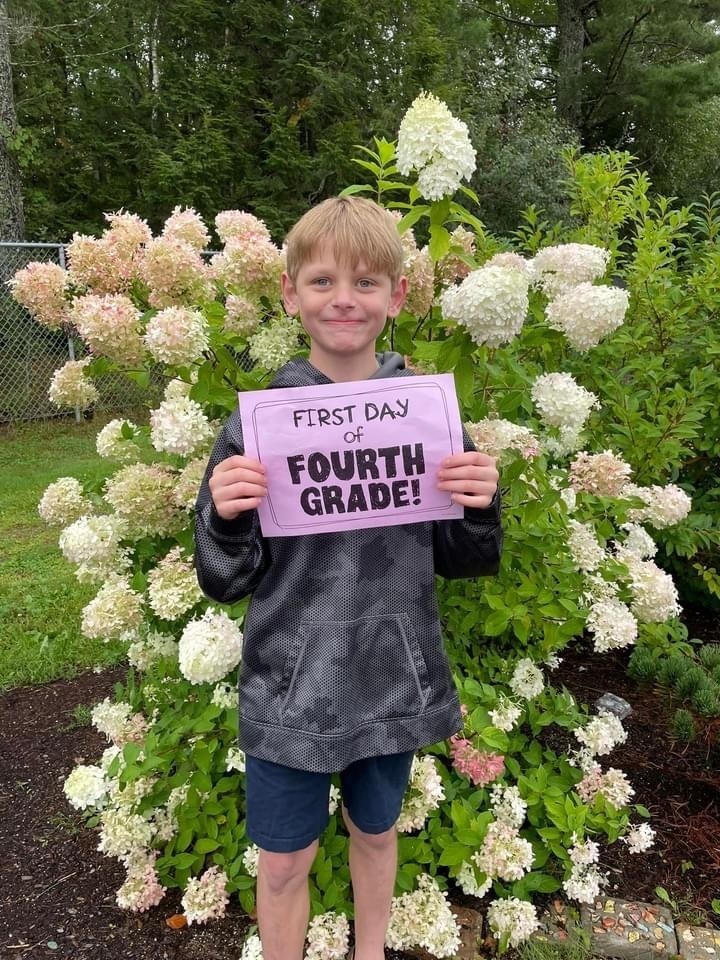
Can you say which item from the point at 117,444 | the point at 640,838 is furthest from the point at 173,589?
the point at 640,838

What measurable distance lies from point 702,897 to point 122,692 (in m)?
1.84

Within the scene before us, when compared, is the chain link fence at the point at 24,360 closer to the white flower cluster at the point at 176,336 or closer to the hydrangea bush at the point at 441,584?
the hydrangea bush at the point at 441,584

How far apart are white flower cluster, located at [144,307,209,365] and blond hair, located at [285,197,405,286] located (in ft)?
1.10

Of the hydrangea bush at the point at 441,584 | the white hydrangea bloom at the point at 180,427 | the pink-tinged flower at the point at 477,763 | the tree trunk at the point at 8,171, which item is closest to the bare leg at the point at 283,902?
the hydrangea bush at the point at 441,584

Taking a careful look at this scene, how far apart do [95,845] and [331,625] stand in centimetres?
150

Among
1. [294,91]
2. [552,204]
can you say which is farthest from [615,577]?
[294,91]

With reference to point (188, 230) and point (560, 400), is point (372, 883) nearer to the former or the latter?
point (560, 400)

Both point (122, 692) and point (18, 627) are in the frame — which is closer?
point (122, 692)

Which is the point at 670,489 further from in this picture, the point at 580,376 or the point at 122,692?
the point at 122,692

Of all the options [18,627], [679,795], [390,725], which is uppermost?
[390,725]

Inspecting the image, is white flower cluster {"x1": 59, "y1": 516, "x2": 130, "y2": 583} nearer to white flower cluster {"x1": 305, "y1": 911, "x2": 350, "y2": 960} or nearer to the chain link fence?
white flower cluster {"x1": 305, "y1": 911, "x2": 350, "y2": 960}

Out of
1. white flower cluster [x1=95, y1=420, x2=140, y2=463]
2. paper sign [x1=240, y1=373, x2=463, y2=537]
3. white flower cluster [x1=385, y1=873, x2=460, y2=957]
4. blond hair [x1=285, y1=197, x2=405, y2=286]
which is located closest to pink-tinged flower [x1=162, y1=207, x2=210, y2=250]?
white flower cluster [x1=95, y1=420, x2=140, y2=463]

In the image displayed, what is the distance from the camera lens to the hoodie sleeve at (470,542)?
1.45m

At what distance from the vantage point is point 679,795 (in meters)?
2.58
